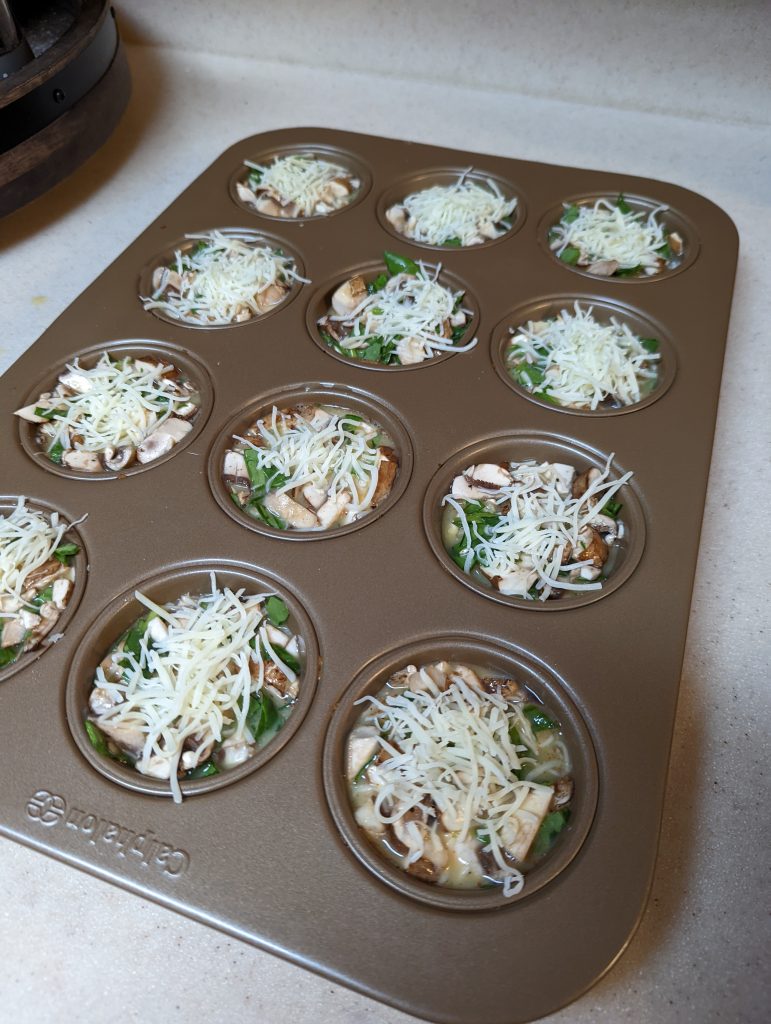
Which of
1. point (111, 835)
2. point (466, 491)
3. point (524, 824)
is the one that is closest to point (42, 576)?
point (111, 835)

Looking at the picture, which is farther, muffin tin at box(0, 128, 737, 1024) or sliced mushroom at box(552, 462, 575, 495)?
sliced mushroom at box(552, 462, 575, 495)

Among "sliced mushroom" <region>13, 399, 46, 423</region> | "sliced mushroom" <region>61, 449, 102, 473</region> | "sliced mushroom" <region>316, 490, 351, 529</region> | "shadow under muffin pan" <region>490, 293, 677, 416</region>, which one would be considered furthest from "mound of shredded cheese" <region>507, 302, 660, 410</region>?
"sliced mushroom" <region>13, 399, 46, 423</region>

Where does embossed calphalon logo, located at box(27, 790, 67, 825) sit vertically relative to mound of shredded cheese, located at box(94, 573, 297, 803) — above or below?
below

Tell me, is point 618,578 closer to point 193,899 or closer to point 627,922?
point 627,922

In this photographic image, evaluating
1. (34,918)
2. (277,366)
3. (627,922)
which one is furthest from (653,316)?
(34,918)

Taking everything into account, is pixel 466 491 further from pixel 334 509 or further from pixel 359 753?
pixel 359 753

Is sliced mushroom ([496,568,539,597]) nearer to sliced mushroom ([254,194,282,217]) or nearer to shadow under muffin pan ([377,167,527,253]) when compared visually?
shadow under muffin pan ([377,167,527,253])

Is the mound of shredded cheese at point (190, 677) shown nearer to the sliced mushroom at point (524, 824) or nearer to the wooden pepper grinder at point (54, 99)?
the sliced mushroom at point (524, 824)
